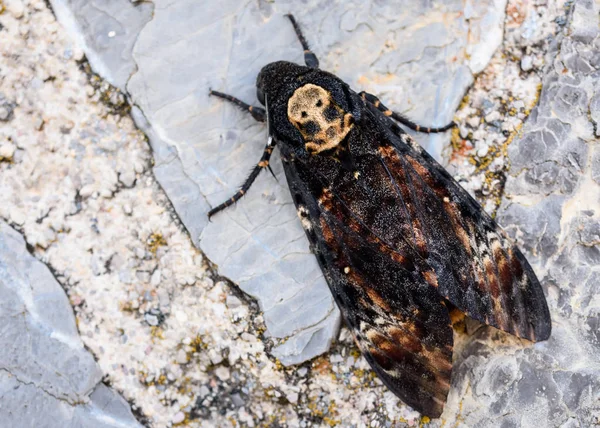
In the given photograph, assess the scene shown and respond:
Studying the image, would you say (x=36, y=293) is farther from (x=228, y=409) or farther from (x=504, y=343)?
(x=504, y=343)

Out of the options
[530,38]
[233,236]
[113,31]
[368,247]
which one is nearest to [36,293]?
[233,236]

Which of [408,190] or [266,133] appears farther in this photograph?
[266,133]

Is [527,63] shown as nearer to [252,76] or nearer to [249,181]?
[252,76]

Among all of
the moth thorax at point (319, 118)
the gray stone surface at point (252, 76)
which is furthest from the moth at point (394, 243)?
the gray stone surface at point (252, 76)

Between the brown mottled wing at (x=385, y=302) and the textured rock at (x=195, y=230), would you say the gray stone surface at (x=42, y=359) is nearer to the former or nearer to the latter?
the textured rock at (x=195, y=230)

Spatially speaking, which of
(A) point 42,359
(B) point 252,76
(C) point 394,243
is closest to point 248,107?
(B) point 252,76

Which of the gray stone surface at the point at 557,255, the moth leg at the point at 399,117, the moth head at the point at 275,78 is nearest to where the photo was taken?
the gray stone surface at the point at 557,255
